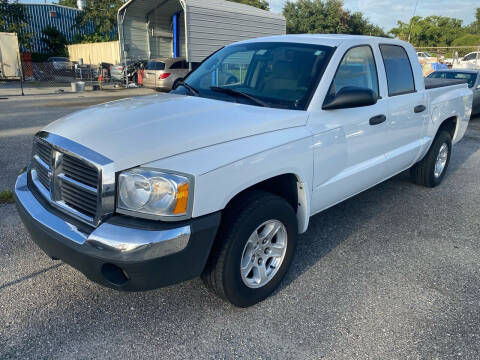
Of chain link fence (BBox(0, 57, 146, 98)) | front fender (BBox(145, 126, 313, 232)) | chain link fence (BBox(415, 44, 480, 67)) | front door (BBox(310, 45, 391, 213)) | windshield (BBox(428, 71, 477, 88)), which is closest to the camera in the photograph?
front fender (BBox(145, 126, 313, 232))

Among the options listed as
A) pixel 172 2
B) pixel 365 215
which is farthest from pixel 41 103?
pixel 365 215

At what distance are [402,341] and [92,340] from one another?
192 cm

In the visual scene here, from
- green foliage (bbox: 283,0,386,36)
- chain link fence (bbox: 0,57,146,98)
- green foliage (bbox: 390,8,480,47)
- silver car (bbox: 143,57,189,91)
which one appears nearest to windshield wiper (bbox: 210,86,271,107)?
silver car (bbox: 143,57,189,91)

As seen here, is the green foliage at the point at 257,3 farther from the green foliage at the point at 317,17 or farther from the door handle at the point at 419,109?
the door handle at the point at 419,109

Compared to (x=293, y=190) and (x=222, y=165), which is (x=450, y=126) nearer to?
(x=293, y=190)

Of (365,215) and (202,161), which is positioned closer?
(202,161)

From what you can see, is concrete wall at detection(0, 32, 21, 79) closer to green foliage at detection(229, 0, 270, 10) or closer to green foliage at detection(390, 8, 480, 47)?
green foliage at detection(229, 0, 270, 10)

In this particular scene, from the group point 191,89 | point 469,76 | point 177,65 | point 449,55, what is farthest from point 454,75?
point 449,55

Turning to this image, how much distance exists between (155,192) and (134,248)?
314mm

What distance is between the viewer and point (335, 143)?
299cm

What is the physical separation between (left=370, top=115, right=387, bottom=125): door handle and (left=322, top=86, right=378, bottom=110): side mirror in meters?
0.47

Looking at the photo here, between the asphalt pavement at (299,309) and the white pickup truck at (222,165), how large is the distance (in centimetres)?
29

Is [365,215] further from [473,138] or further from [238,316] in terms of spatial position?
[473,138]

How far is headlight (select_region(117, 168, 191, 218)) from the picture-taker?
206 cm
